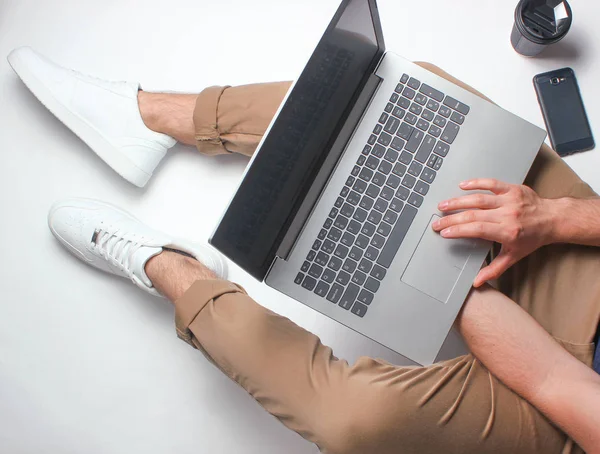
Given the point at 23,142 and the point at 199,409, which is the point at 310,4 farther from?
the point at 199,409

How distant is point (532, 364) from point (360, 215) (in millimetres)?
358

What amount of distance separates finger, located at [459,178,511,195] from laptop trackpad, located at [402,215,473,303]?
83mm

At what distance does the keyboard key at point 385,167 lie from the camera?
1.01 m

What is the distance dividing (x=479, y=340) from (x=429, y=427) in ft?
0.55

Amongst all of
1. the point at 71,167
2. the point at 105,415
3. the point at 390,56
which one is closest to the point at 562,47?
the point at 390,56

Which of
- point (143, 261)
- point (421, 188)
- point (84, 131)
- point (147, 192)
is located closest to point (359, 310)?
point (421, 188)

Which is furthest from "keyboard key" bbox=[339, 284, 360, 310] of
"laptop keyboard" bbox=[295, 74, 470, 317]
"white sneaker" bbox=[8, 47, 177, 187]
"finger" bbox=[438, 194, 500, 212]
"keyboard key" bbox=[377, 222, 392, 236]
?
"white sneaker" bbox=[8, 47, 177, 187]

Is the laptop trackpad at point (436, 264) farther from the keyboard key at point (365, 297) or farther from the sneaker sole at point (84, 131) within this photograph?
the sneaker sole at point (84, 131)

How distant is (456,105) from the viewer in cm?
103

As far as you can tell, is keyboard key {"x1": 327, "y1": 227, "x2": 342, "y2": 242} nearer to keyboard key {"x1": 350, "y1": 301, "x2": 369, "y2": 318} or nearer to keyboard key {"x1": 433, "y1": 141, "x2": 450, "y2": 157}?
keyboard key {"x1": 350, "y1": 301, "x2": 369, "y2": 318}

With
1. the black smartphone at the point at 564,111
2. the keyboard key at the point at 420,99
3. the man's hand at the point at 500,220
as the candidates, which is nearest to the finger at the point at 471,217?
the man's hand at the point at 500,220

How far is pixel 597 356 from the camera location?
961 millimetres

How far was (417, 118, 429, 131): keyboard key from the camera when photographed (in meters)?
1.02

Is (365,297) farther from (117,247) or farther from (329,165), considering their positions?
(117,247)
